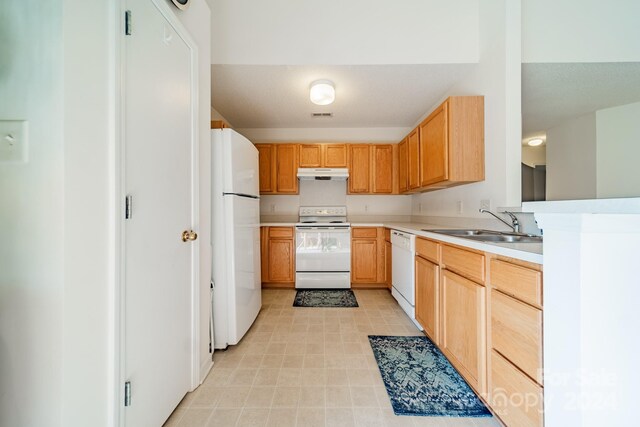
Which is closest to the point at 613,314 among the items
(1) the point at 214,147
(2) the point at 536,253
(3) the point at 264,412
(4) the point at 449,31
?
(2) the point at 536,253

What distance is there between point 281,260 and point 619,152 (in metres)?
3.84

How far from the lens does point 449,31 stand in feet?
6.75

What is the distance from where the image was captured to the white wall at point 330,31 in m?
2.07

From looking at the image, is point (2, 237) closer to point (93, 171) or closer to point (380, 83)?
point (93, 171)

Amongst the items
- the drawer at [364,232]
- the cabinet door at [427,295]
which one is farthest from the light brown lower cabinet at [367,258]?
the cabinet door at [427,295]

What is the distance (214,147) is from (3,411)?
5.05 feet

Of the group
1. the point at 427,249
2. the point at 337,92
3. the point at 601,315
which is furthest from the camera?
the point at 337,92

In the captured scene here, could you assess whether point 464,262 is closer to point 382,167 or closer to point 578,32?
point 578,32

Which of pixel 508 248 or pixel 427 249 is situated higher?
pixel 508 248

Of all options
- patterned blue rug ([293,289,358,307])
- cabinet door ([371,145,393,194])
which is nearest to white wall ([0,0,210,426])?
patterned blue rug ([293,289,358,307])

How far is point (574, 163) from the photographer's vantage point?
8.63 ft

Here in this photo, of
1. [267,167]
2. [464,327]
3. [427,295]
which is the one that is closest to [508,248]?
[464,327]

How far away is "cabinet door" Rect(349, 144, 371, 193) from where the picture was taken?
353cm

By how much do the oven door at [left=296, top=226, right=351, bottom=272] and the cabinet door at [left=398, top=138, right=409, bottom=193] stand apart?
1.01 metres
